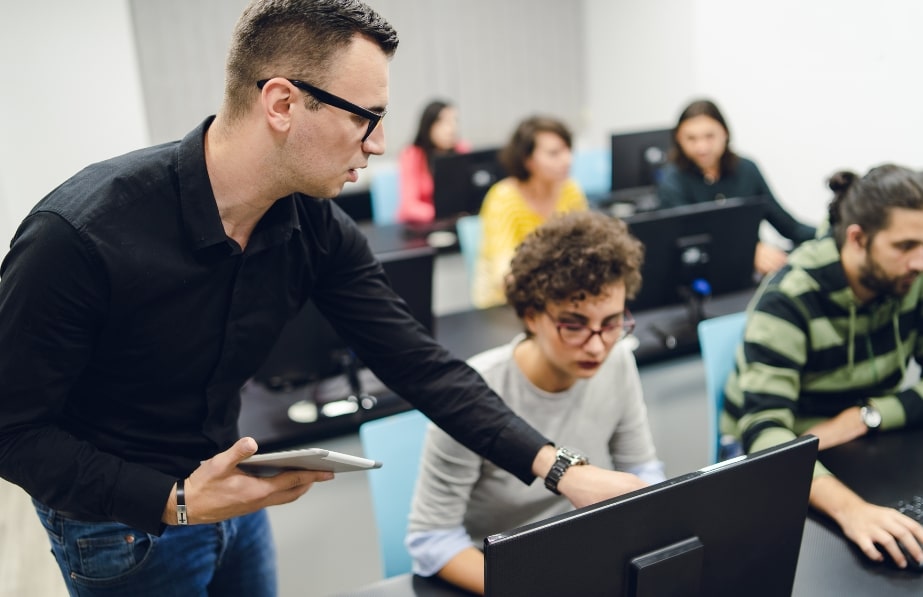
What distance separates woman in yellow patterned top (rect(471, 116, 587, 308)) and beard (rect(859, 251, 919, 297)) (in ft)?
4.62

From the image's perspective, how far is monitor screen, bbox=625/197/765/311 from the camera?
2320mm

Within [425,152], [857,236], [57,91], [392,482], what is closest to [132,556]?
[392,482]

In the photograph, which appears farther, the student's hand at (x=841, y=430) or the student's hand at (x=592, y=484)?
the student's hand at (x=841, y=430)

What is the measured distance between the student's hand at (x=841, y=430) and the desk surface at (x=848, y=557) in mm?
36

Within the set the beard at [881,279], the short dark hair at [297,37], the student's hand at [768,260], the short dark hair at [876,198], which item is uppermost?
the short dark hair at [297,37]

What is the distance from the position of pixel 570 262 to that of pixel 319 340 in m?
0.79

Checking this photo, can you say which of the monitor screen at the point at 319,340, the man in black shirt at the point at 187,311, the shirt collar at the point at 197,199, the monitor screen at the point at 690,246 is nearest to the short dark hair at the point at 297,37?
the man in black shirt at the point at 187,311

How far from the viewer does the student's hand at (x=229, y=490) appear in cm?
100

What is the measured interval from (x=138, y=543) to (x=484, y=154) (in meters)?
2.82

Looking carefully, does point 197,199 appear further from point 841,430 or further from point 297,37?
point 841,430

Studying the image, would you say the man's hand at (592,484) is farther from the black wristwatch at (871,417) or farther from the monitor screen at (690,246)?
the monitor screen at (690,246)

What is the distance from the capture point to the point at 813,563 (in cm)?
125

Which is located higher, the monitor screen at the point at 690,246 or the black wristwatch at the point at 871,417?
the monitor screen at the point at 690,246

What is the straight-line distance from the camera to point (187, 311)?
3.60 feet
